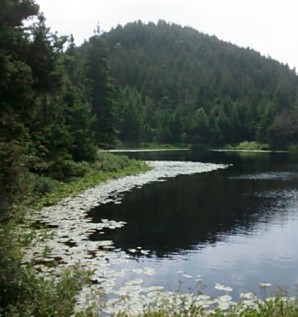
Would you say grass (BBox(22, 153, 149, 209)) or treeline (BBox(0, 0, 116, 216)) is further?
grass (BBox(22, 153, 149, 209))

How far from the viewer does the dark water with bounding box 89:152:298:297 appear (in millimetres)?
15023

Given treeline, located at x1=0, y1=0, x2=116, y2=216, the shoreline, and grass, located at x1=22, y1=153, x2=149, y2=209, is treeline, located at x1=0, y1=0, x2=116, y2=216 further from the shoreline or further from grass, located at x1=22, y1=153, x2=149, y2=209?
the shoreline

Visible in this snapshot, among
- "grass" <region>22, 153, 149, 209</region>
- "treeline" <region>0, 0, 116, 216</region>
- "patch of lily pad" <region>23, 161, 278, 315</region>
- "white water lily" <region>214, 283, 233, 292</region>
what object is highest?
"treeline" <region>0, 0, 116, 216</region>

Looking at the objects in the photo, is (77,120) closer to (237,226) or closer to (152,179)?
(152,179)

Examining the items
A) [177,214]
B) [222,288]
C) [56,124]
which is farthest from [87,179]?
[222,288]

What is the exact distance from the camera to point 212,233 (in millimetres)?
20812

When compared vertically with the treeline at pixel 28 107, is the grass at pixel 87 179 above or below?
below

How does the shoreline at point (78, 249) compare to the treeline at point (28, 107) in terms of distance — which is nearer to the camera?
the treeline at point (28, 107)

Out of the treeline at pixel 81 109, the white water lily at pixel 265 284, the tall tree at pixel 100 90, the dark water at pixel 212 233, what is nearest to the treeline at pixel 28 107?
the treeline at pixel 81 109

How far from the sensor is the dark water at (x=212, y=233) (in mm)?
15023

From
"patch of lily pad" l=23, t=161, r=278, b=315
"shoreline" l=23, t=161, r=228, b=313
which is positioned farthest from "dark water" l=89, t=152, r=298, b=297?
"shoreline" l=23, t=161, r=228, b=313

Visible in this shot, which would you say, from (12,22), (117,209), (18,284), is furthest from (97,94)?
(18,284)

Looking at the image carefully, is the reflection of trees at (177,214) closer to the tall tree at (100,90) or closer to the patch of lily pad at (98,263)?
the patch of lily pad at (98,263)

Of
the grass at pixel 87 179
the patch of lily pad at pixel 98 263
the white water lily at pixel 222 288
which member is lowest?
the white water lily at pixel 222 288
